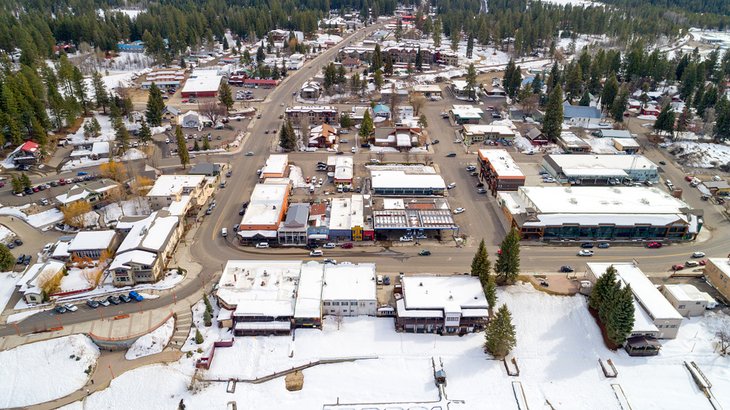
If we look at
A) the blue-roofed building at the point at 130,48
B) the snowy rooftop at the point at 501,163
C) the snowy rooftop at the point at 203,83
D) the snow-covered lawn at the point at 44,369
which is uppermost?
the blue-roofed building at the point at 130,48

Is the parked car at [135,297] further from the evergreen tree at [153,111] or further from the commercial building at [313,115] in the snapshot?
the commercial building at [313,115]

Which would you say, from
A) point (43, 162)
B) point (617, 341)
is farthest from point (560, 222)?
point (43, 162)

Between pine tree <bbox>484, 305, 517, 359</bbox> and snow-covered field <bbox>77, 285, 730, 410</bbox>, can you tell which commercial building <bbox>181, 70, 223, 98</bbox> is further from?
pine tree <bbox>484, 305, 517, 359</bbox>

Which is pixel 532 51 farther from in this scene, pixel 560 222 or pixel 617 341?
pixel 617 341

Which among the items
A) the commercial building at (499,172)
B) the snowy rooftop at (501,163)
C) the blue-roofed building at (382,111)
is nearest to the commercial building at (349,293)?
the commercial building at (499,172)

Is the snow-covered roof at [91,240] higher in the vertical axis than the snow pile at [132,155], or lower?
lower

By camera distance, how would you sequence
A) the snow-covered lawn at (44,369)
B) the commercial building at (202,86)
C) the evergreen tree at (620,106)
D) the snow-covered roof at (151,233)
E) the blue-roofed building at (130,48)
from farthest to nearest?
the blue-roofed building at (130,48) → the commercial building at (202,86) → the evergreen tree at (620,106) → the snow-covered roof at (151,233) → the snow-covered lawn at (44,369)

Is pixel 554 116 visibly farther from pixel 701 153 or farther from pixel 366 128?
pixel 366 128
